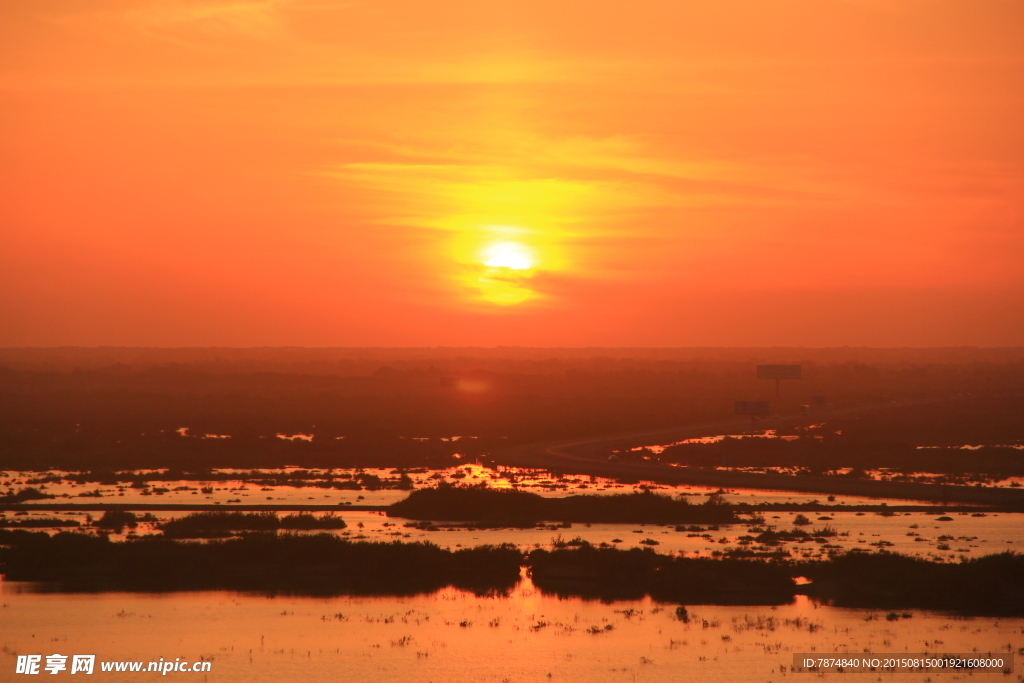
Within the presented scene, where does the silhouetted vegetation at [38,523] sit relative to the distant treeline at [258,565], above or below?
above

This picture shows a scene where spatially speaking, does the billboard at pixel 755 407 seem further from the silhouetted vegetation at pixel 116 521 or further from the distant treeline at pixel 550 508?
the silhouetted vegetation at pixel 116 521

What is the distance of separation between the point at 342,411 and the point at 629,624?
145 meters

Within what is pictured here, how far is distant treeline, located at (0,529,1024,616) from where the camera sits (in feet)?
135

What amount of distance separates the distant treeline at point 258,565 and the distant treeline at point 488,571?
55 mm

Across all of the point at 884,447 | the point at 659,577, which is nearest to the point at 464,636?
the point at 659,577

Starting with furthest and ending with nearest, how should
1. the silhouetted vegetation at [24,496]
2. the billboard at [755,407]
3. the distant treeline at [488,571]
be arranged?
1. the billboard at [755,407]
2. the silhouetted vegetation at [24,496]
3. the distant treeline at [488,571]

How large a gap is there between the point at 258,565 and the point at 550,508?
23.6 m

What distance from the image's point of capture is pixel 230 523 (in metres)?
56.6

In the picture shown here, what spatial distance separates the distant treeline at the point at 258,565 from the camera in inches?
1757

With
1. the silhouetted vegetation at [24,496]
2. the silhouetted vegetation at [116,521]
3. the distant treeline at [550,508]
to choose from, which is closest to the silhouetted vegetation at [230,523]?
the silhouetted vegetation at [116,521]

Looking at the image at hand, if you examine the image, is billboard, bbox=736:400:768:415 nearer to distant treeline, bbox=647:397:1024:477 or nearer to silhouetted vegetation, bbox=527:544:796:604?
distant treeline, bbox=647:397:1024:477

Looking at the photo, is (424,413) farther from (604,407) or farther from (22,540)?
(22,540)

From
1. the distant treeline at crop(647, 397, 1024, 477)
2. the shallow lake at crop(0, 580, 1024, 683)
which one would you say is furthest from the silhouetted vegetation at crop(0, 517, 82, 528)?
the distant treeline at crop(647, 397, 1024, 477)

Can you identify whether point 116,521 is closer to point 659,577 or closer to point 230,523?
point 230,523
